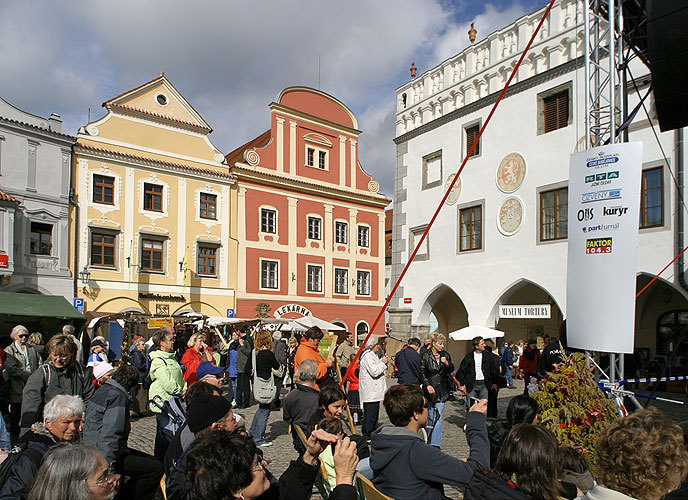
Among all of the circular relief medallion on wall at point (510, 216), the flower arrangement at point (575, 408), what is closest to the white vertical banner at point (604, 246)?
the flower arrangement at point (575, 408)

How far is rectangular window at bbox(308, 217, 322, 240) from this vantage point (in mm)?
29625

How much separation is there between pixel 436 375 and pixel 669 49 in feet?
18.8

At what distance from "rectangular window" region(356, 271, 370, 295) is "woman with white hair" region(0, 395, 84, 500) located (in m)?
27.3

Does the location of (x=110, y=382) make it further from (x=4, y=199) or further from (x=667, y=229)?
(x=4, y=199)

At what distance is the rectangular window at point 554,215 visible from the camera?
49.7ft

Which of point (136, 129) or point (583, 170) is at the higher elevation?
point (136, 129)

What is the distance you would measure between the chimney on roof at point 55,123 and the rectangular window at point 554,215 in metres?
18.6

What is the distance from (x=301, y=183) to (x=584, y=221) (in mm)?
22579

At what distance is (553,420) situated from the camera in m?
5.58

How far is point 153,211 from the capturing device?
81.5 feet

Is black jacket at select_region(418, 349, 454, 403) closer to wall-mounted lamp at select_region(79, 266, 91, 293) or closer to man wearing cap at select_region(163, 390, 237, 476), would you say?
man wearing cap at select_region(163, 390, 237, 476)

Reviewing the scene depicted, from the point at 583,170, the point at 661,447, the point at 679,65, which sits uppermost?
the point at 679,65

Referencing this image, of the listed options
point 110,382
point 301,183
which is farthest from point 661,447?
point 301,183

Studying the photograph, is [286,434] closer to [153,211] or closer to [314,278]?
[153,211]
